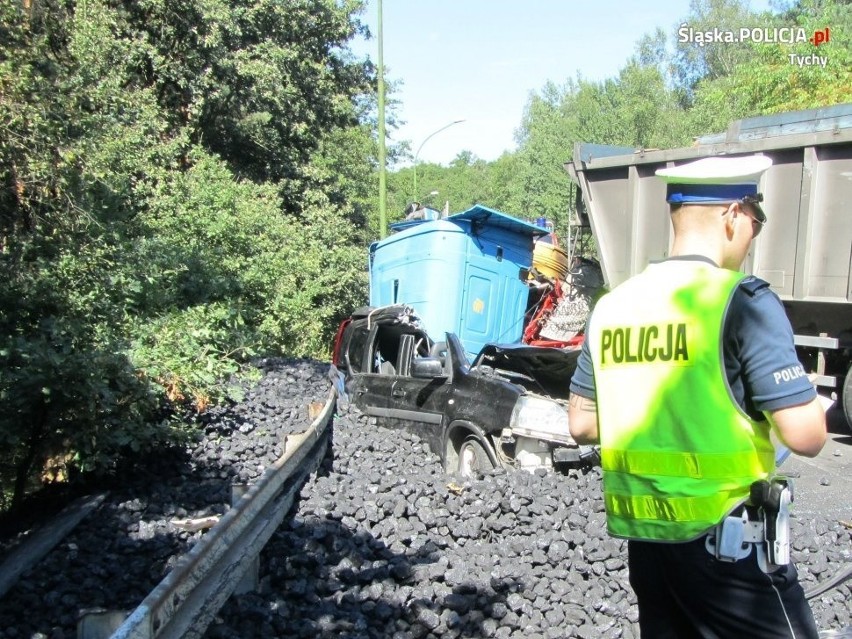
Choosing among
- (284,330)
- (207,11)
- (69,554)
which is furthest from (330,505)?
(207,11)

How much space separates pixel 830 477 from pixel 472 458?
304 cm

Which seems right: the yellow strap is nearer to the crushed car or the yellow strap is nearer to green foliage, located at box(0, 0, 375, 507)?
the crushed car

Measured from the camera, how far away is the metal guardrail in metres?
3.11

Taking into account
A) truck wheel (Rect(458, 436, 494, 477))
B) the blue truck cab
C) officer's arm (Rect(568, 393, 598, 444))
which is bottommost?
truck wheel (Rect(458, 436, 494, 477))

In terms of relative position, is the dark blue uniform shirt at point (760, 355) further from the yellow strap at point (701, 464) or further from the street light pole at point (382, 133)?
the street light pole at point (382, 133)

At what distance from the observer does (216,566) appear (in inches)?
152

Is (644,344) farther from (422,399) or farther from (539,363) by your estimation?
(422,399)

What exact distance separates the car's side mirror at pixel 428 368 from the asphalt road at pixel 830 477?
2.80 m

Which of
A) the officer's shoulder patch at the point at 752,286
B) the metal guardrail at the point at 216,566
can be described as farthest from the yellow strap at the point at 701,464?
the metal guardrail at the point at 216,566

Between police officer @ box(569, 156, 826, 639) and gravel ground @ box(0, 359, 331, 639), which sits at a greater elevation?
police officer @ box(569, 156, 826, 639)

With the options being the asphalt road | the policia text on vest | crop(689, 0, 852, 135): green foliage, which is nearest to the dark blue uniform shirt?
the policia text on vest

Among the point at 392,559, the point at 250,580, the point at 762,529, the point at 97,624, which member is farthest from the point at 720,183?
the point at 392,559

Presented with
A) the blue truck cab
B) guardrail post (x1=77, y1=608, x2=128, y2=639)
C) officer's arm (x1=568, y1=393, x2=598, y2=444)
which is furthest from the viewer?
the blue truck cab

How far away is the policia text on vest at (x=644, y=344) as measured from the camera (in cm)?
211
